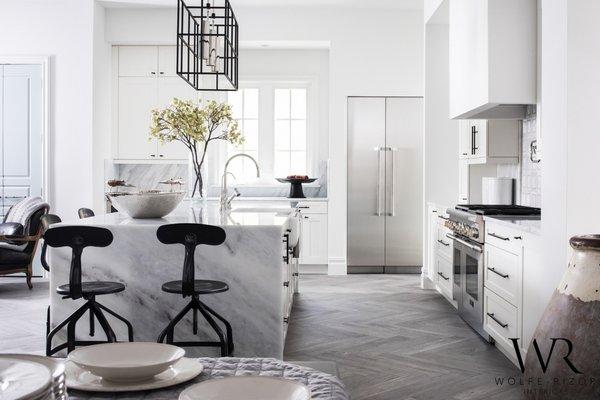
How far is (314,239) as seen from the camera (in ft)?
26.7

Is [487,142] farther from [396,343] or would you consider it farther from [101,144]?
[101,144]

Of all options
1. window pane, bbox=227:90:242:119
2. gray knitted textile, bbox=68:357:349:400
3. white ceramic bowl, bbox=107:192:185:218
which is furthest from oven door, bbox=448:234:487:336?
window pane, bbox=227:90:242:119

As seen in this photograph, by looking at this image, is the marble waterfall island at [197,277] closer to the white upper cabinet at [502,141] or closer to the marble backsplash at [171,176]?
the white upper cabinet at [502,141]

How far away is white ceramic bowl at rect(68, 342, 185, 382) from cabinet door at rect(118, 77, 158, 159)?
287 inches

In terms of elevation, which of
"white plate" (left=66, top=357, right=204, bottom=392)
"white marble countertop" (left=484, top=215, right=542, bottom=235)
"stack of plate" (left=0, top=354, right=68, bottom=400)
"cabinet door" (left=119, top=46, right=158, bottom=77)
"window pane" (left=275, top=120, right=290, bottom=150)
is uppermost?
"cabinet door" (left=119, top=46, right=158, bottom=77)

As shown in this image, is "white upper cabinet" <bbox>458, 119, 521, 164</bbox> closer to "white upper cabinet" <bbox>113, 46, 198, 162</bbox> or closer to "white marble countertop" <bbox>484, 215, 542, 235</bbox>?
"white marble countertop" <bbox>484, 215, 542, 235</bbox>

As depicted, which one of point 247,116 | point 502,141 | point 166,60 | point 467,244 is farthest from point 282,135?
point 467,244

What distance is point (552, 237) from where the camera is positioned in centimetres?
337

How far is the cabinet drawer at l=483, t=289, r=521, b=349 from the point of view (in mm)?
3932

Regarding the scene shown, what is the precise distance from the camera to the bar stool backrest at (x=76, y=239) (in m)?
3.60

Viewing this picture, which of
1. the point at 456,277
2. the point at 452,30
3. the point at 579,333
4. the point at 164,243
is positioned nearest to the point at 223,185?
the point at 164,243

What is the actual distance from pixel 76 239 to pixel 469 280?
9.36ft

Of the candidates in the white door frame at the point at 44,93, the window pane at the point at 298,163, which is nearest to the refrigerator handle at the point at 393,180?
the window pane at the point at 298,163

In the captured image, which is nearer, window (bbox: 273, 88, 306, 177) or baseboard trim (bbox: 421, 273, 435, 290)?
baseboard trim (bbox: 421, 273, 435, 290)
